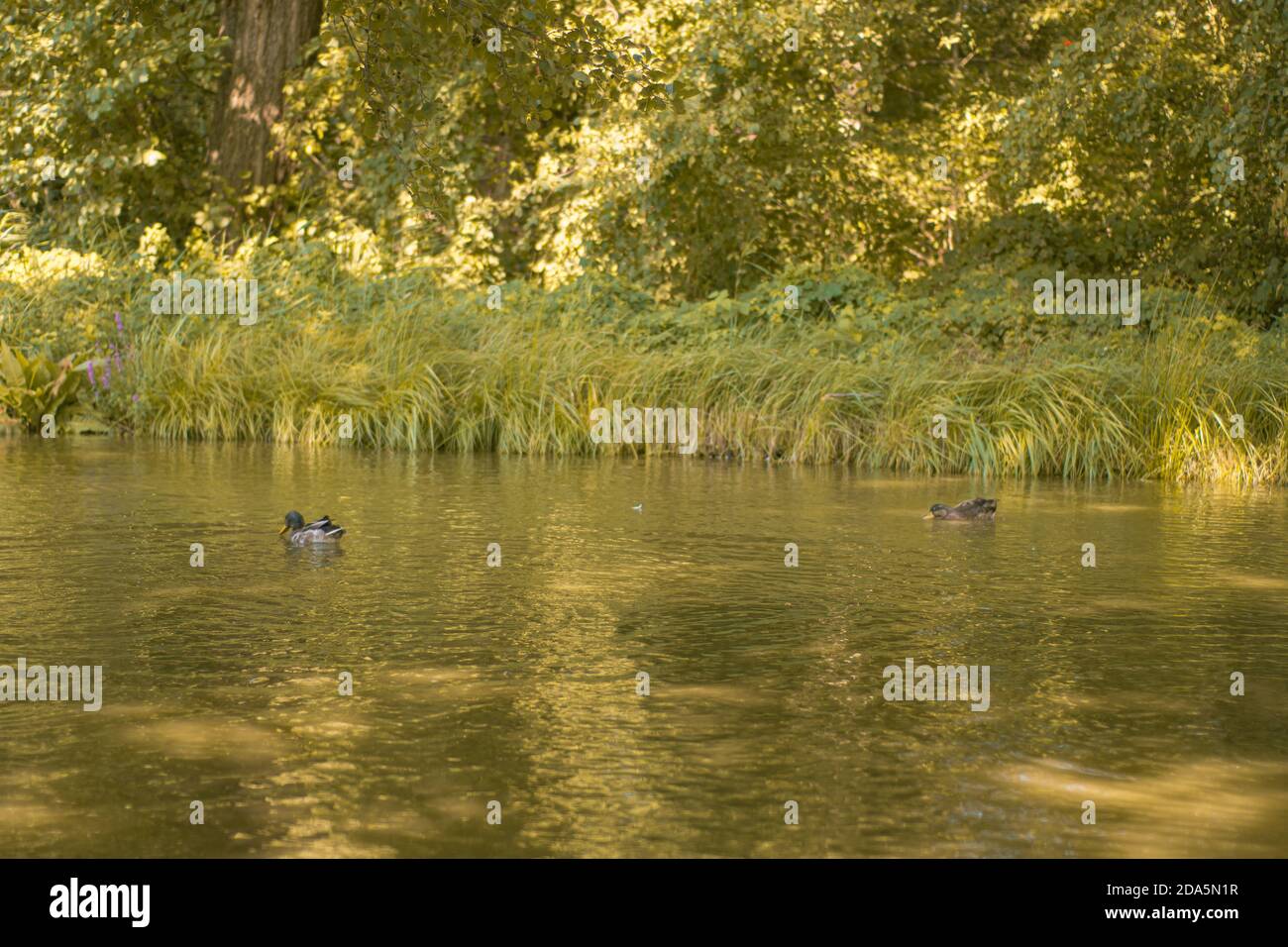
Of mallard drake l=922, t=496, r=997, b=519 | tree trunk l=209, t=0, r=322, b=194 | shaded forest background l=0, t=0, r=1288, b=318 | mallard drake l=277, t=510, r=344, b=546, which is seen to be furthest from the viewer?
tree trunk l=209, t=0, r=322, b=194

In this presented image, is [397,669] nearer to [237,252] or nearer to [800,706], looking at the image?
[800,706]

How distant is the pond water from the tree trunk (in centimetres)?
1190

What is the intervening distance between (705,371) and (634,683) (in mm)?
9575

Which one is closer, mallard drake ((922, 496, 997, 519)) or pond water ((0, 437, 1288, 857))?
pond water ((0, 437, 1288, 857))

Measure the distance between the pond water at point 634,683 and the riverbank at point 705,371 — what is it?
12.4 feet

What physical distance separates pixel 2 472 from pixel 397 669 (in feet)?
23.9

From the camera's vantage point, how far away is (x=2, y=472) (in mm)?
11961

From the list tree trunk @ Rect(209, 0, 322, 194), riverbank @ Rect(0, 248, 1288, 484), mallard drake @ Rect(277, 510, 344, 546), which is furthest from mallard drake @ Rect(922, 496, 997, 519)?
tree trunk @ Rect(209, 0, 322, 194)

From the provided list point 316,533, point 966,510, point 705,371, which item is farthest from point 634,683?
point 705,371

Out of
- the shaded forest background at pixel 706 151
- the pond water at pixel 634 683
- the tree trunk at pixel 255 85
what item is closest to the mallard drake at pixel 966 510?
the pond water at pixel 634 683

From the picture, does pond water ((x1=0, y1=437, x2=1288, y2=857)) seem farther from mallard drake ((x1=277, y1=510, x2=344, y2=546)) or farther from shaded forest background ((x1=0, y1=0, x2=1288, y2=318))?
shaded forest background ((x1=0, y1=0, x2=1288, y2=318))

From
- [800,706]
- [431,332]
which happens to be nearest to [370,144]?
[431,332]

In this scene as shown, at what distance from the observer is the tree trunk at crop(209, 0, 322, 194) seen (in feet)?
69.7

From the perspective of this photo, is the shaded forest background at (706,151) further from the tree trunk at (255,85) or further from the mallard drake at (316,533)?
the mallard drake at (316,533)
